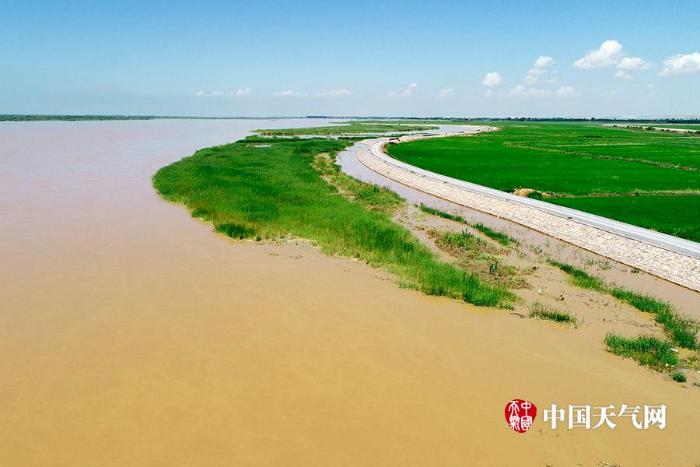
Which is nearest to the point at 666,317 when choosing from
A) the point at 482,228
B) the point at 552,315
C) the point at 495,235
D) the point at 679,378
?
the point at 552,315

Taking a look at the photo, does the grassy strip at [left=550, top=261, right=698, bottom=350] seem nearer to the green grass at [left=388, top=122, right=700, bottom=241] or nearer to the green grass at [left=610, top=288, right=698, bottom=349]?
the green grass at [left=610, top=288, right=698, bottom=349]

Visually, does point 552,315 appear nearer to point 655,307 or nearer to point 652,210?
point 655,307

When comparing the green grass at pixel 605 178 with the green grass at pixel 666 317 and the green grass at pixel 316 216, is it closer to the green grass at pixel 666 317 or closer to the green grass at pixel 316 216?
the green grass at pixel 666 317

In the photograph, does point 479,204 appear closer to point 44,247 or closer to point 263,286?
point 263,286

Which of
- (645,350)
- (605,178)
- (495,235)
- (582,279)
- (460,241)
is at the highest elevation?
(605,178)

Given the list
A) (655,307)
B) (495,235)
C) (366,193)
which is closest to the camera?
(655,307)

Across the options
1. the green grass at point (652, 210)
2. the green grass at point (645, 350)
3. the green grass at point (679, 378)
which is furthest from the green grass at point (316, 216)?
the green grass at point (652, 210)

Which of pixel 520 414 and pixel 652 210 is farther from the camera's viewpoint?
pixel 652 210
